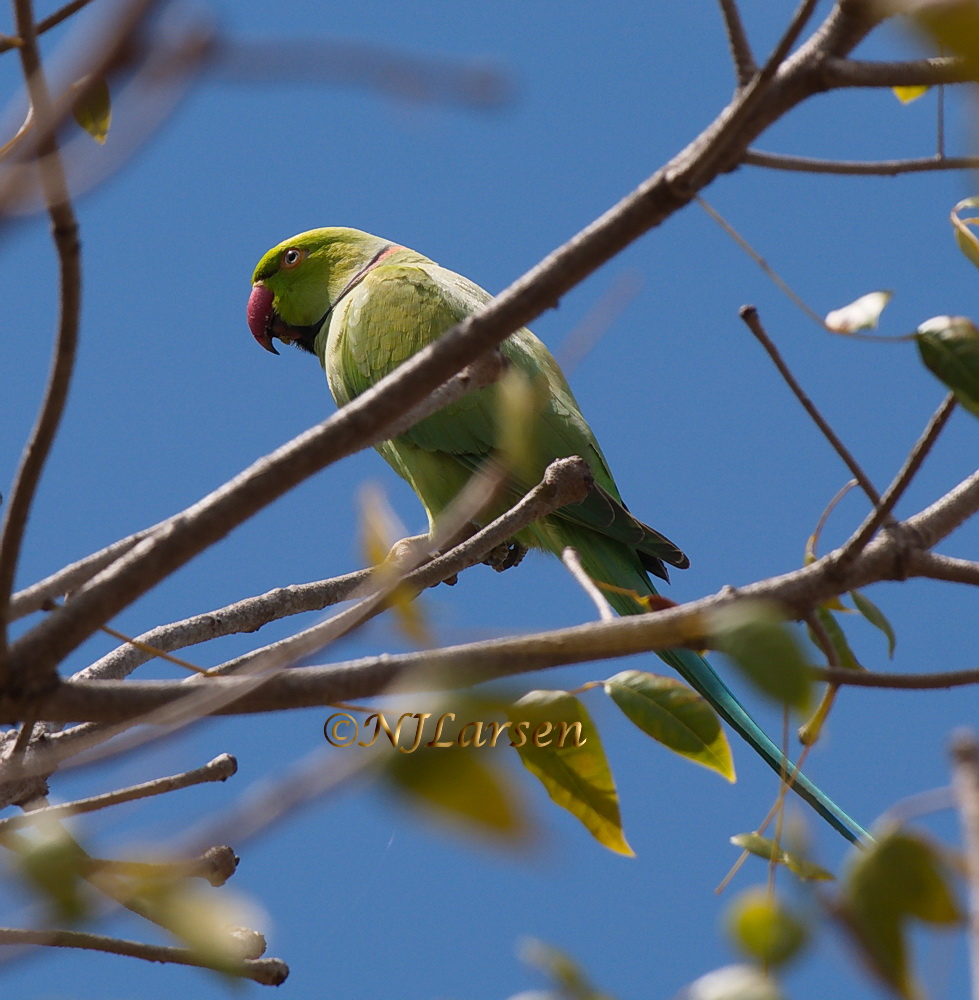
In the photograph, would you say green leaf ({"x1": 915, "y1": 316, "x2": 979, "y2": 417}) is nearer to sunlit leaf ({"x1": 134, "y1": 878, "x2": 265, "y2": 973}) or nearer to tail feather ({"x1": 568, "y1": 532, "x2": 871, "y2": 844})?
tail feather ({"x1": 568, "y1": 532, "x2": 871, "y2": 844})

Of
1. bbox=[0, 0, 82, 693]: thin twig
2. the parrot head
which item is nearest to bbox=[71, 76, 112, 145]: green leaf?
bbox=[0, 0, 82, 693]: thin twig

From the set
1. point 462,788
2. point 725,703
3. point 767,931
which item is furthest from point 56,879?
point 725,703

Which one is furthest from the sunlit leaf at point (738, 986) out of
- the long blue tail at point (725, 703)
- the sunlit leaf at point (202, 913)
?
the long blue tail at point (725, 703)

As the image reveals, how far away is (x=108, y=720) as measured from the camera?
897 mm

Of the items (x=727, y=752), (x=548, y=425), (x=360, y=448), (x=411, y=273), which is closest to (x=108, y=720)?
(x=360, y=448)

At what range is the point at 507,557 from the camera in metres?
3.70

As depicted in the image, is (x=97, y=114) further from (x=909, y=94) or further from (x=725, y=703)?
(x=725, y=703)

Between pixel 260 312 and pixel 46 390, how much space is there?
3967 mm

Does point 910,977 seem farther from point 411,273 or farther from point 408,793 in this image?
point 411,273

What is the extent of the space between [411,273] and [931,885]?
11.2 feet

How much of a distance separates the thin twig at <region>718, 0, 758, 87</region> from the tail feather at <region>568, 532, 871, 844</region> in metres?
0.63

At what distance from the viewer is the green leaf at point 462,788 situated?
551mm

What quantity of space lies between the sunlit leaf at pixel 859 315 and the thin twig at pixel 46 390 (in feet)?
2.09
